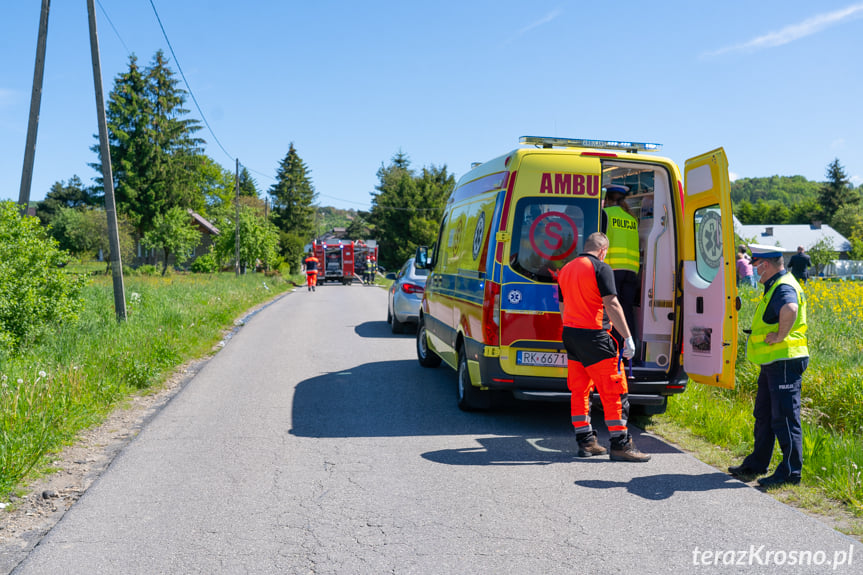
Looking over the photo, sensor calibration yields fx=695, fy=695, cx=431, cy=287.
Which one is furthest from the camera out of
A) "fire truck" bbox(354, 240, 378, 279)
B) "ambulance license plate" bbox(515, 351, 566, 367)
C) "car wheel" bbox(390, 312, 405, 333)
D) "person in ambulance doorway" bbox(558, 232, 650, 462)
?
"fire truck" bbox(354, 240, 378, 279)

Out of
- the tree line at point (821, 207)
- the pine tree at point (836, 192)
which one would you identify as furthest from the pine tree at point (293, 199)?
the pine tree at point (836, 192)

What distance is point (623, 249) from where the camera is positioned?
6.68m

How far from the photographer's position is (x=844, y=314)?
10.7 m

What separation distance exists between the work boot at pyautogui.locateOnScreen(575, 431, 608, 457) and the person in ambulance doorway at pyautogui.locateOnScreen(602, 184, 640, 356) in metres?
1.40

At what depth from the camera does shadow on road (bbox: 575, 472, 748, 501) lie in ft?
16.0

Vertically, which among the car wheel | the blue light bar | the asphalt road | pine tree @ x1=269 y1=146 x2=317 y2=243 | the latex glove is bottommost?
the asphalt road

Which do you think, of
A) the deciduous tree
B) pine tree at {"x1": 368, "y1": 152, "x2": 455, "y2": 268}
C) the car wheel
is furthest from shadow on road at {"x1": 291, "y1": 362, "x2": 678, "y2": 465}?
pine tree at {"x1": 368, "y1": 152, "x2": 455, "y2": 268}

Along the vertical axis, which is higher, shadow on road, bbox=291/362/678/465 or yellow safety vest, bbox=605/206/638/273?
yellow safety vest, bbox=605/206/638/273

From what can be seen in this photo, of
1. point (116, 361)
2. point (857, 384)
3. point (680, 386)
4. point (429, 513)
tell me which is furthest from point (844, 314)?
point (116, 361)

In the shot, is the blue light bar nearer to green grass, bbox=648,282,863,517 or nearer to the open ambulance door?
the open ambulance door

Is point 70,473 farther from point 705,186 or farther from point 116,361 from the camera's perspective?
point 705,186

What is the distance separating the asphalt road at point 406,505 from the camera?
146 inches

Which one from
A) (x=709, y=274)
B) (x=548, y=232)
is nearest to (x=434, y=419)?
(x=548, y=232)

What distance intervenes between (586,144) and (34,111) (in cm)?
936
